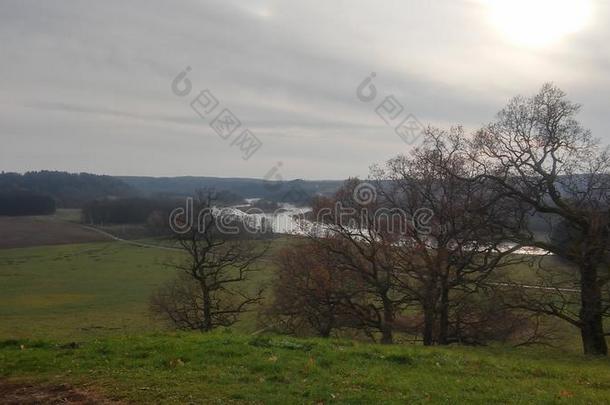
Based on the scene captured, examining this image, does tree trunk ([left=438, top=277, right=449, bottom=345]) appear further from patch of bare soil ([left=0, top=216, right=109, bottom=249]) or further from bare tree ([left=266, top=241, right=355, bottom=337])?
patch of bare soil ([left=0, top=216, right=109, bottom=249])

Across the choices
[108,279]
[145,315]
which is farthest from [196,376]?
[108,279]

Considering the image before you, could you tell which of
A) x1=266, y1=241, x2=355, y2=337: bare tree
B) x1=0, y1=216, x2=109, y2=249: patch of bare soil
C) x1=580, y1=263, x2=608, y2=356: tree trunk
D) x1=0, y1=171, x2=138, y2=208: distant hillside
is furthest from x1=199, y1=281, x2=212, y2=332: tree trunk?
x1=0, y1=171, x2=138, y2=208: distant hillside

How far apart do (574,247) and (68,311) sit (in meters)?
42.7

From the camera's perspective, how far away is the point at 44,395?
811 cm

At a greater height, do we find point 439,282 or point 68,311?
point 439,282

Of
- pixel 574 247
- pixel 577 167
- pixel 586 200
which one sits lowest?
pixel 574 247

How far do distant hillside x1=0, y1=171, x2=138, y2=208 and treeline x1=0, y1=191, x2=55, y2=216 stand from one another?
22079mm

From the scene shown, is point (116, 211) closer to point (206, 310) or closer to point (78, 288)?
point (78, 288)

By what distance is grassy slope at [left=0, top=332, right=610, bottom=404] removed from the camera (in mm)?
8250

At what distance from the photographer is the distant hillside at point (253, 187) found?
139 feet

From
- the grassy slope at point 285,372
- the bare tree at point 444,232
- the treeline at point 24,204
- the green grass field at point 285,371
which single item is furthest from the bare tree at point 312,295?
the treeline at point 24,204

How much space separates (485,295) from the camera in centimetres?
2083

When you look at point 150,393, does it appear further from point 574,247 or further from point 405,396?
point 574,247

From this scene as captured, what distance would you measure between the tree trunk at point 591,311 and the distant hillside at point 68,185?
154903mm
